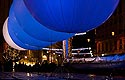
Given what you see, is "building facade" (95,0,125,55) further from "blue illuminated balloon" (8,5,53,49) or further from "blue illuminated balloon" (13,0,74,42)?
"blue illuminated balloon" (13,0,74,42)

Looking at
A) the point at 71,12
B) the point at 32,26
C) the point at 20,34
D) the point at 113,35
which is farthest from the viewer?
the point at 113,35

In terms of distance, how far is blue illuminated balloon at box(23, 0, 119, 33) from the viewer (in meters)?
8.82

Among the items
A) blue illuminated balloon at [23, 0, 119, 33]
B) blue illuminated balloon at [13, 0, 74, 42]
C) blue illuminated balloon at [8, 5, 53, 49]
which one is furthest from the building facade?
blue illuminated balloon at [23, 0, 119, 33]

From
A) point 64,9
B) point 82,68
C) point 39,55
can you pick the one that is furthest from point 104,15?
point 39,55

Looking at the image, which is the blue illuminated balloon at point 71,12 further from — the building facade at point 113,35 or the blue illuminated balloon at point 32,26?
the building facade at point 113,35

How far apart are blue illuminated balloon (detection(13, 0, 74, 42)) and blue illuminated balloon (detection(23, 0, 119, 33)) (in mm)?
2314

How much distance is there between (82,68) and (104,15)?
976cm

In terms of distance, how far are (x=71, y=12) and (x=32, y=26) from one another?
12.7 feet

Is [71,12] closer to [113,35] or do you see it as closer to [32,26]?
[32,26]

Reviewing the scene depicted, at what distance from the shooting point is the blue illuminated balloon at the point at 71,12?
8.82 metres

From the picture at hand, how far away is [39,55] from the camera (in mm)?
54031

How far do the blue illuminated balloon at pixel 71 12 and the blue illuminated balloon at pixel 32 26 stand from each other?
2.31 metres

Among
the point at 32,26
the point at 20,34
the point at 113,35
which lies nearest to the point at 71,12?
the point at 32,26

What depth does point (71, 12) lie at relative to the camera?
8898 millimetres
